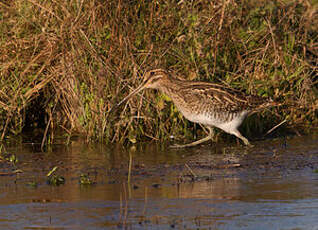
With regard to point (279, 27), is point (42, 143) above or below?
below

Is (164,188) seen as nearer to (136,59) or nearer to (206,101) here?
(206,101)

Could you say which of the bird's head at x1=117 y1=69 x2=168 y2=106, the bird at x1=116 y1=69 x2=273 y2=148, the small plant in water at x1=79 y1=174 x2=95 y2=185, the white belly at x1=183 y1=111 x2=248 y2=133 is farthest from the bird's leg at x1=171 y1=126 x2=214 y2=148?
the small plant in water at x1=79 y1=174 x2=95 y2=185

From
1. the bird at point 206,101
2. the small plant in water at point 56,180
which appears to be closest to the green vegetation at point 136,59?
the bird at point 206,101

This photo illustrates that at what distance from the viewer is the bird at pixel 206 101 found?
8766 mm

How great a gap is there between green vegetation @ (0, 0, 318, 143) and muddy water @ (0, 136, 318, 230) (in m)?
0.57

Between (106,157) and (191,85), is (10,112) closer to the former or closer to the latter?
(106,157)

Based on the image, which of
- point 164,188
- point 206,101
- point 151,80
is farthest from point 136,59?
point 164,188

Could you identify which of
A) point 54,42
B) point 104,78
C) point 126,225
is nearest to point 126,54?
point 104,78

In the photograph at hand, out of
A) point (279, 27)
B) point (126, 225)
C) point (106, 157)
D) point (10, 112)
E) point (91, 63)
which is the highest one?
point (279, 27)

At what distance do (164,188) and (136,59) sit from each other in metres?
3.02

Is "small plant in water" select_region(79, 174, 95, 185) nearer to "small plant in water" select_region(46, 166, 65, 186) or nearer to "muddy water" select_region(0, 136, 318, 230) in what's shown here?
"muddy water" select_region(0, 136, 318, 230)

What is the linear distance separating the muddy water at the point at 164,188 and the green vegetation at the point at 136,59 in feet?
1.87

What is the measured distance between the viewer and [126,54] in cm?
902

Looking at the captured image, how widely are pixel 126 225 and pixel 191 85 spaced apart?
3855mm
